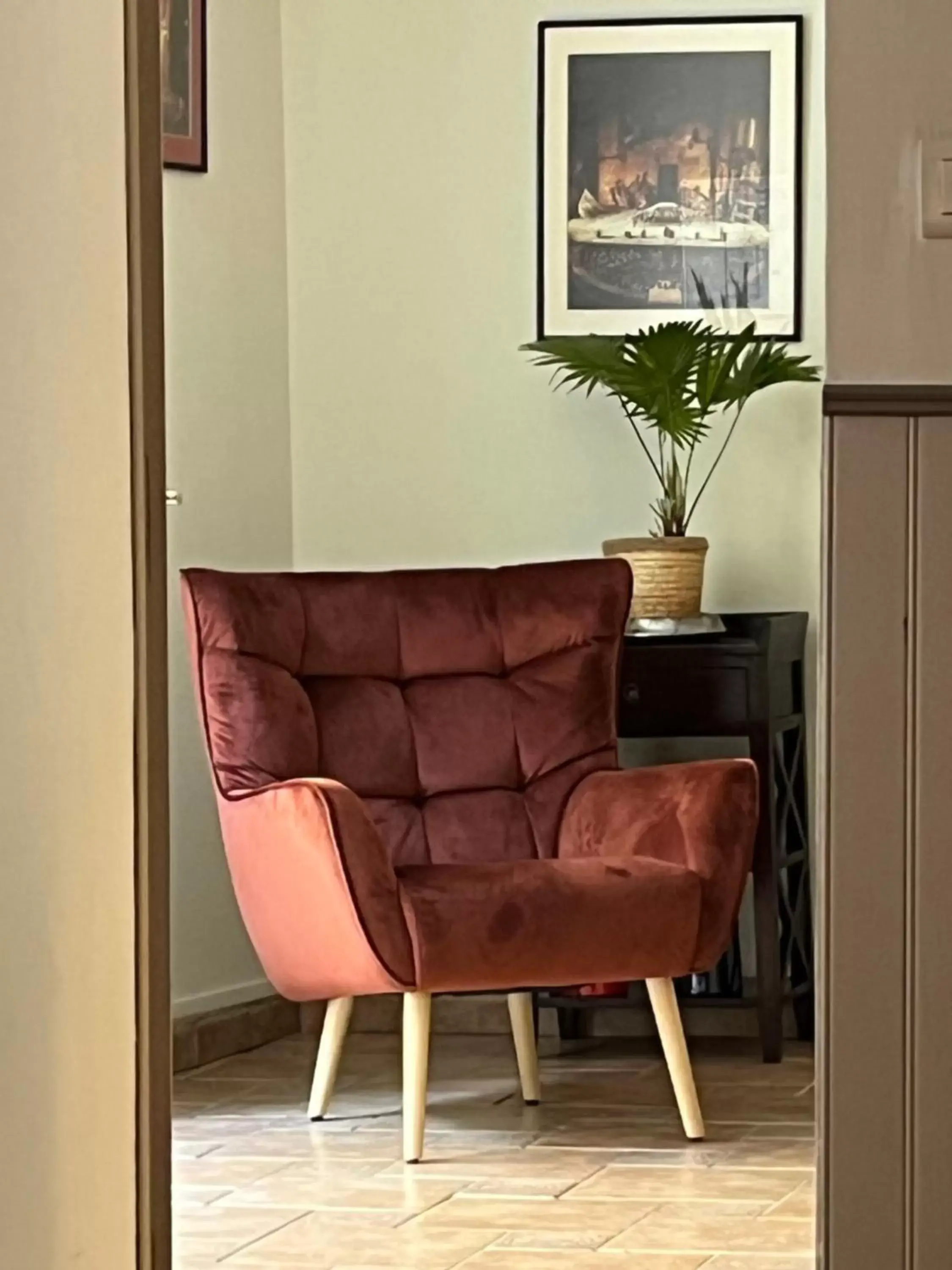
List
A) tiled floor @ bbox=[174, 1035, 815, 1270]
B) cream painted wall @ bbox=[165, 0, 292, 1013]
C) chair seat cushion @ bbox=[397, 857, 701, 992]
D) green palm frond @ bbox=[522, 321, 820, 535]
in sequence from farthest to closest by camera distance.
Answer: cream painted wall @ bbox=[165, 0, 292, 1013] < green palm frond @ bbox=[522, 321, 820, 535] < chair seat cushion @ bbox=[397, 857, 701, 992] < tiled floor @ bbox=[174, 1035, 815, 1270]

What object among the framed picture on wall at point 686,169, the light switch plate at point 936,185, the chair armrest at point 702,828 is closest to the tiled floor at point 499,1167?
the chair armrest at point 702,828

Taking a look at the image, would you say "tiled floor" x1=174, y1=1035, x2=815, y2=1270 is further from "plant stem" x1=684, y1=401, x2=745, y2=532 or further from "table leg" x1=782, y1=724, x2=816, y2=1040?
"plant stem" x1=684, y1=401, x2=745, y2=532

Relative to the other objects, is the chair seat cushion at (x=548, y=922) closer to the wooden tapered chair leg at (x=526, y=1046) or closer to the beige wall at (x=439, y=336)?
the wooden tapered chair leg at (x=526, y=1046)

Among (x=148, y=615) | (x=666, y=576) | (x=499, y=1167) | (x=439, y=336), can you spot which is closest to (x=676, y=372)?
(x=666, y=576)

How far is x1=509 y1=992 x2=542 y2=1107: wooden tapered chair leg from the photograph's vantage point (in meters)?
3.68

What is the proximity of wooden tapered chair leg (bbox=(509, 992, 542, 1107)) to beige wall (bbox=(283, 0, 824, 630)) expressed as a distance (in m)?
1.10

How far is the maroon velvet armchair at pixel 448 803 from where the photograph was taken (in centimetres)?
326

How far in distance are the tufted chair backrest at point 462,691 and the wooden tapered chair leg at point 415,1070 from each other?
0.45 meters

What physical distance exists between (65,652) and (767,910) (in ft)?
8.41

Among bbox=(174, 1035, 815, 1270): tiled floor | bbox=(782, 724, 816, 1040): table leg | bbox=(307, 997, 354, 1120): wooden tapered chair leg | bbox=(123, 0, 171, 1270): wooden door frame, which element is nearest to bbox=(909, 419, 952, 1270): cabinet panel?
bbox=(123, 0, 171, 1270): wooden door frame

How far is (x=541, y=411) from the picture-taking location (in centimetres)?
447

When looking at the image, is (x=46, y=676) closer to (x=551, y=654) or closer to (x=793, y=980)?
(x=551, y=654)

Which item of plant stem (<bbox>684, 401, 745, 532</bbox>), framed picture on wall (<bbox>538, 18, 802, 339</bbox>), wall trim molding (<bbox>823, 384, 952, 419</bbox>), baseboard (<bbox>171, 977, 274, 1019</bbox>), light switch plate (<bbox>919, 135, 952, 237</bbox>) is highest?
framed picture on wall (<bbox>538, 18, 802, 339</bbox>)

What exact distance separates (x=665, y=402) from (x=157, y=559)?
238 centimetres
